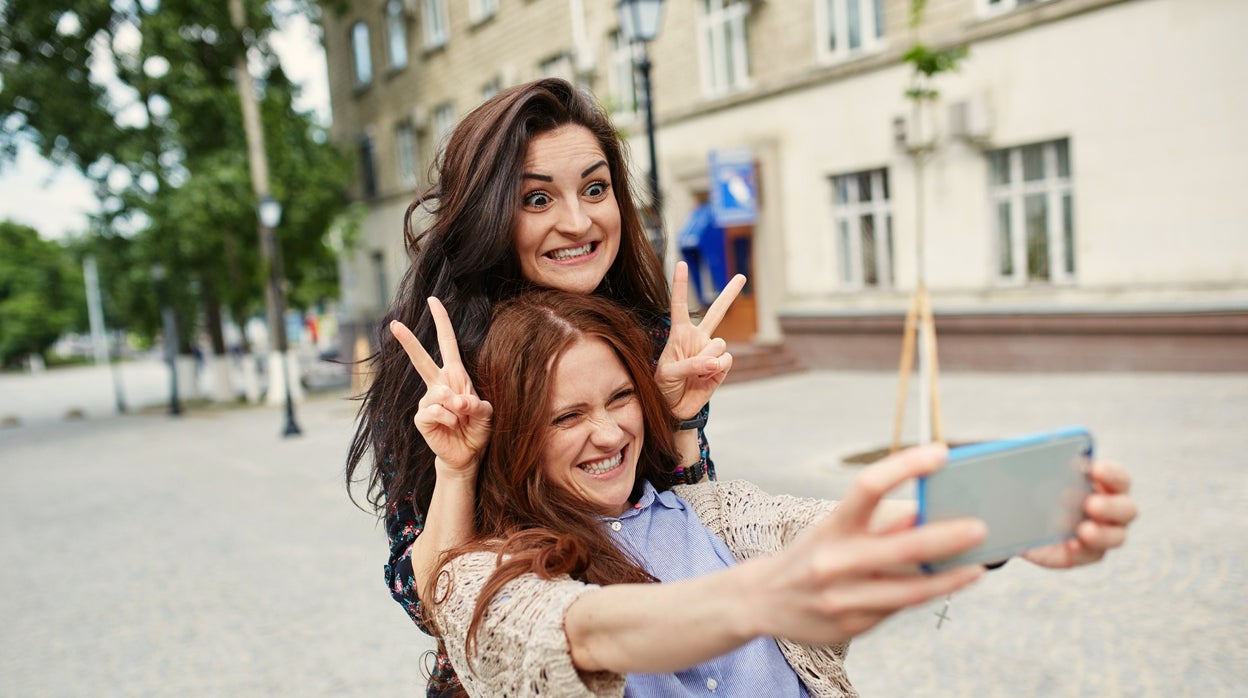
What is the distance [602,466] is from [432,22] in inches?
859

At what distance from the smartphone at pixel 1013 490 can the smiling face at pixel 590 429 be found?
28.6 inches

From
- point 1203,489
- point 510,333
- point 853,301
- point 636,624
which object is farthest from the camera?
point 853,301

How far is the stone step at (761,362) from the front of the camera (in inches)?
547

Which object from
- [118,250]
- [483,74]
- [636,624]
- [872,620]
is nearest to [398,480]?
[636,624]

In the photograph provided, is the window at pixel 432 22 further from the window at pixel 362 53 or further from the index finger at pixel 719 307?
the index finger at pixel 719 307

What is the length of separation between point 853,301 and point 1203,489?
810 centimetres

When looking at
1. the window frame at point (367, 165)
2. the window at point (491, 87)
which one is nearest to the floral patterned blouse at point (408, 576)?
the window at point (491, 87)

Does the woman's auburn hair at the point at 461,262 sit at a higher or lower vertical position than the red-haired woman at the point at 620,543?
higher

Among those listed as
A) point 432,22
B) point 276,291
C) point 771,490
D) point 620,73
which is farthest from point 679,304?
point 432,22

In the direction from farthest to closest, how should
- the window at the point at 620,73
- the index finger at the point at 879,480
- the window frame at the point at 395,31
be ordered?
the window frame at the point at 395,31, the window at the point at 620,73, the index finger at the point at 879,480

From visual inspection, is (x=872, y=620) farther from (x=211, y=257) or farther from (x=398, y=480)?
(x=211, y=257)

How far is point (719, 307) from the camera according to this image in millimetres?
1900

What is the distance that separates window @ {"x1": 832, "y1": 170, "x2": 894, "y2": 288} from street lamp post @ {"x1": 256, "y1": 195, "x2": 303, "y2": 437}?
8163 mm

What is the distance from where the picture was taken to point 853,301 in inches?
535
